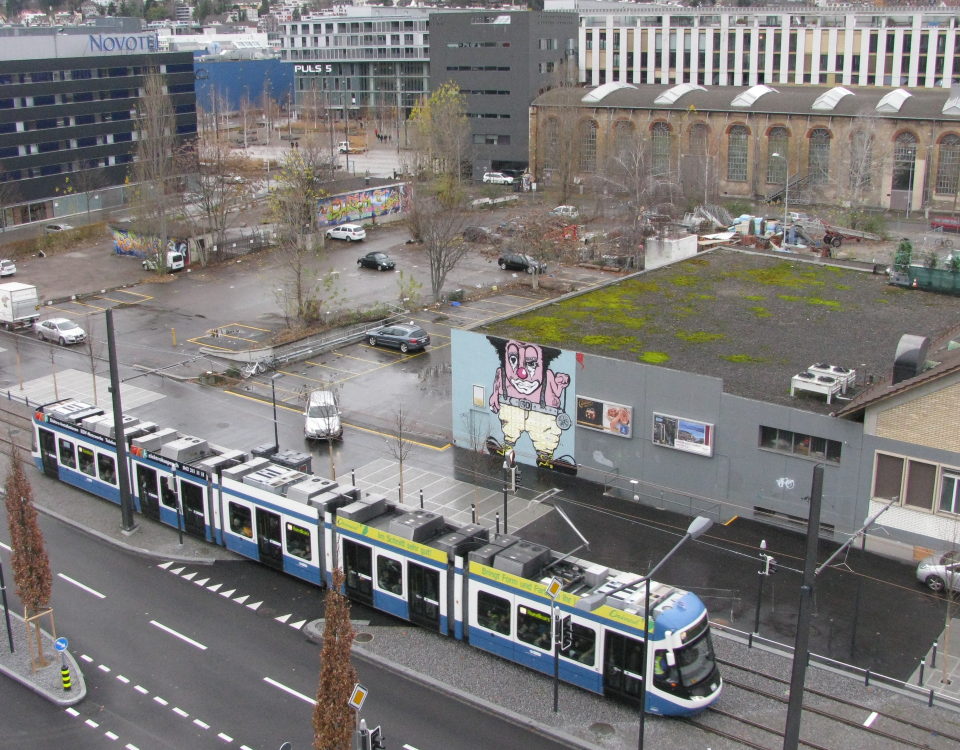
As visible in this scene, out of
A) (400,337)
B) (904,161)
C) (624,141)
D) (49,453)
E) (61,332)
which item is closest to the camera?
(49,453)

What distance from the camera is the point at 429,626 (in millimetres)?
26422

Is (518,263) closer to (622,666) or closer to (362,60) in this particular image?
(622,666)

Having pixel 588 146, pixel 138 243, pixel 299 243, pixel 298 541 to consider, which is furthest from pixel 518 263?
pixel 298 541

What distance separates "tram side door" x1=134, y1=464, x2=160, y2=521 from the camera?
32969 mm

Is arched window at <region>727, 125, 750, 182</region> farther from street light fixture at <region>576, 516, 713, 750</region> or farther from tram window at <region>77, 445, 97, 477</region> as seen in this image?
street light fixture at <region>576, 516, 713, 750</region>

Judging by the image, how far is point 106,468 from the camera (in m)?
34.7

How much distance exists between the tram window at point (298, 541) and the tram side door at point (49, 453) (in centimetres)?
1247

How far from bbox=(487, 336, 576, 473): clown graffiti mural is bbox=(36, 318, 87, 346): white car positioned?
88.3ft

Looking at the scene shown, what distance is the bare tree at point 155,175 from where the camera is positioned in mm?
70062

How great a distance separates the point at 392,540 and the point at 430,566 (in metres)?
1.29

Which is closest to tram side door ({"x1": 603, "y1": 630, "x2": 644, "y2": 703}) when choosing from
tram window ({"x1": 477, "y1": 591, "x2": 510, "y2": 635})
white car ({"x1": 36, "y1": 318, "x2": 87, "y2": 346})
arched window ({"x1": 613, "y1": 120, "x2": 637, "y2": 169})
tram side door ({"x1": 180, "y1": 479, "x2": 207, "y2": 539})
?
tram window ({"x1": 477, "y1": 591, "x2": 510, "y2": 635})

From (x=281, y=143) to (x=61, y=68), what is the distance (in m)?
57.1

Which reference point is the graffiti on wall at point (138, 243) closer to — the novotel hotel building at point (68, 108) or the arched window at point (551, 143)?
the novotel hotel building at point (68, 108)

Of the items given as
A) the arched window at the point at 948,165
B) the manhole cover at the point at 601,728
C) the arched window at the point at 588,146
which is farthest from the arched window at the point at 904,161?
the manhole cover at the point at 601,728
